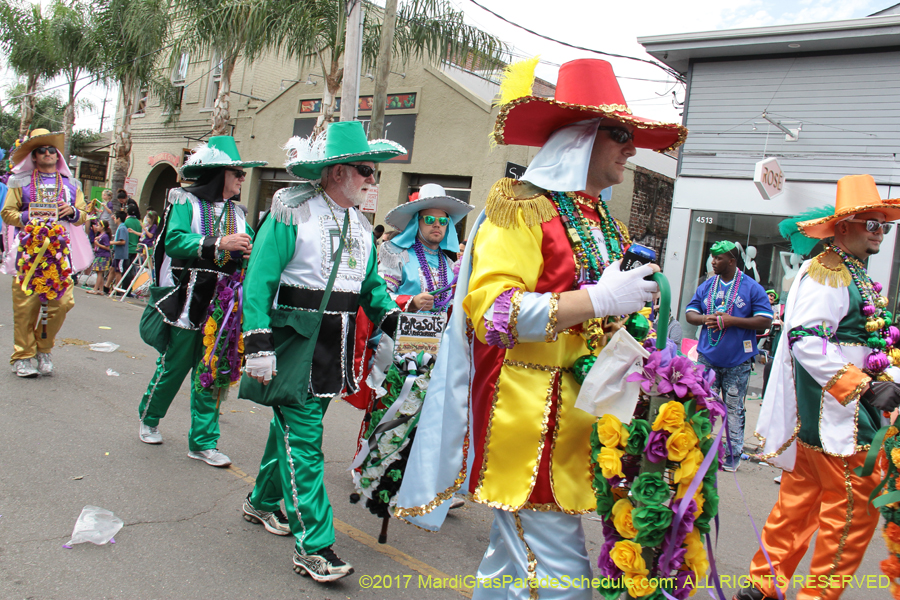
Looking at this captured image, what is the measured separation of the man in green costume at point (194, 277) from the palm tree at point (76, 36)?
19.9 meters

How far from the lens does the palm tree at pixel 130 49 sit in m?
19.0

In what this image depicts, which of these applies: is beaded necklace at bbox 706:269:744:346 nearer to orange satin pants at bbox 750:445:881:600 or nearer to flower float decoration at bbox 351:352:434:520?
orange satin pants at bbox 750:445:881:600

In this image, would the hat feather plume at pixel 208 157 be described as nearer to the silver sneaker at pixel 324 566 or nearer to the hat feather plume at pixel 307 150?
the hat feather plume at pixel 307 150

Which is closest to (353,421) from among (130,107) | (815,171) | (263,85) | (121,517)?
(121,517)

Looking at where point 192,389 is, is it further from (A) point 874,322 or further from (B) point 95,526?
(A) point 874,322

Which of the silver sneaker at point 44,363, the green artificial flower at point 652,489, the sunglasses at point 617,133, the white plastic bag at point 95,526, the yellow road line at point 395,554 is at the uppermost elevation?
the sunglasses at point 617,133

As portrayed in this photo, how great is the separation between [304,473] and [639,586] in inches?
69.7

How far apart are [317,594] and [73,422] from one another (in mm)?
3171

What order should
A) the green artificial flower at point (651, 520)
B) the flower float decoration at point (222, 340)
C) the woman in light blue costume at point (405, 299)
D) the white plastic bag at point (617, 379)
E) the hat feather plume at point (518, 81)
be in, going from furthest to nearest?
the flower float decoration at point (222, 340)
the woman in light blue costume at point (405, 299)
the hat feather plume at point (518, 81)
the white plastic bag at point (617, 379)
the green artificial flower at point (651, 520)

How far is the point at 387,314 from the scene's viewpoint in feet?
12.2

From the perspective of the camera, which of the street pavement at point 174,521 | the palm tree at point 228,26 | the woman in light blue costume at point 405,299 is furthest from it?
the palm tree at point 228,26

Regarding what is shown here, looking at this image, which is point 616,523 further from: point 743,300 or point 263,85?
point 263,85

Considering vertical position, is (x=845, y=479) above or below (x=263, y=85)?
below

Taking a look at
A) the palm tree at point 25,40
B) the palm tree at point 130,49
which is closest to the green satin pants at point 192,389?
the palm tree at point 130,49
